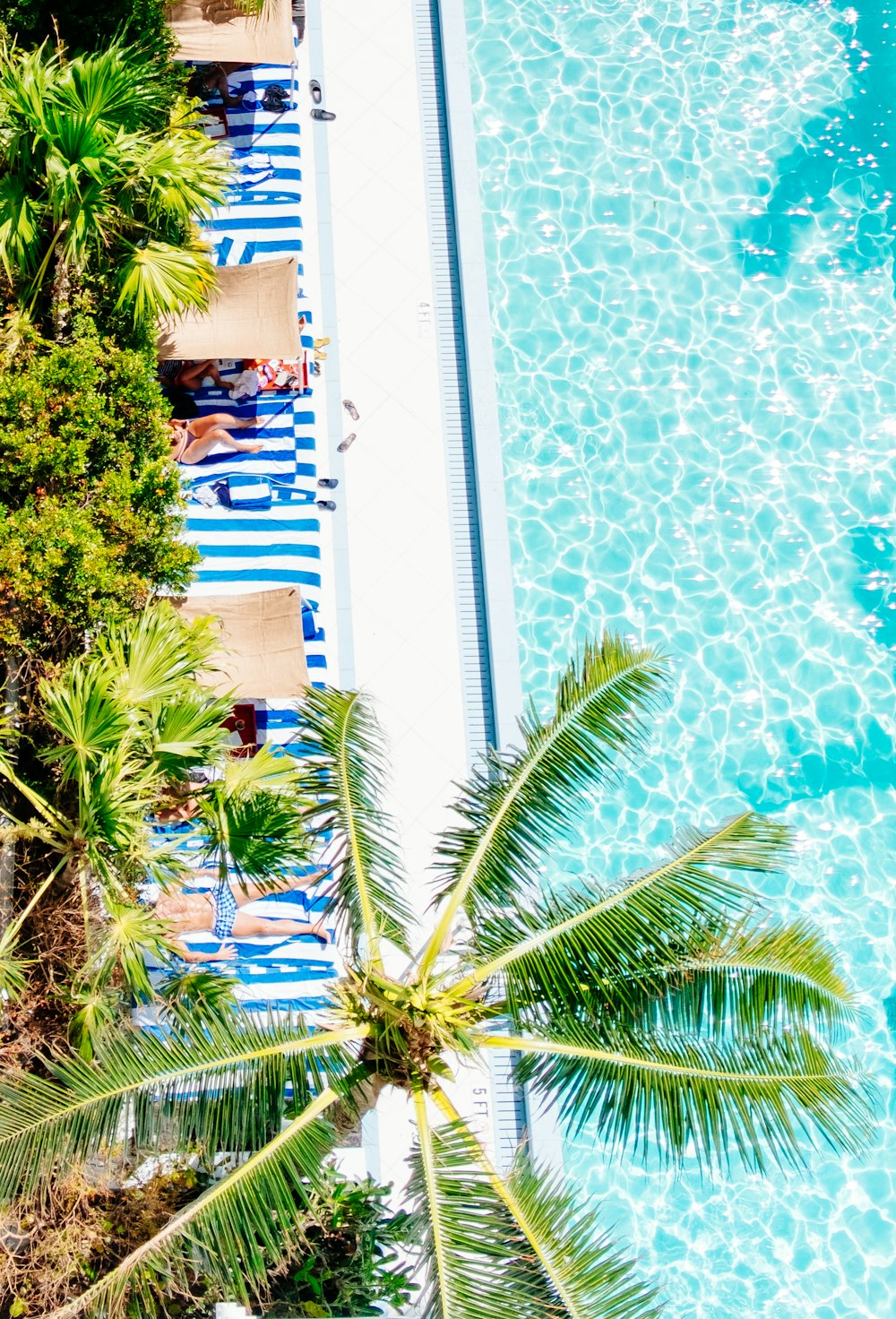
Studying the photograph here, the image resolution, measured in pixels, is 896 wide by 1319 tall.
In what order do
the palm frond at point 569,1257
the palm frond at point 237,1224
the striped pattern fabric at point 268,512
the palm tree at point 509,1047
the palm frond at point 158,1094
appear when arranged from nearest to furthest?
the palm frond at point 569,1257
the palm frond at point 237,1224
the palm tree at point 509,1047
the palm frond at point 158,1094
the striped pattern fabric at point 268,512

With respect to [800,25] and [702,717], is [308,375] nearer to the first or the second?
[702,717]

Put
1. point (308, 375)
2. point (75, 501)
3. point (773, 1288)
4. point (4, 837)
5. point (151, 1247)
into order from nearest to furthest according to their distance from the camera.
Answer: point (151, 1247)
point (4, 837)
point (75, 501)
point (773, 1288)
point (308, 375)

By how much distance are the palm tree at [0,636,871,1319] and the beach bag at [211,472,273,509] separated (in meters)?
4.40

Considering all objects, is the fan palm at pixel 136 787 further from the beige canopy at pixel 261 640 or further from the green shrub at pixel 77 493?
the beige canopy at pixel 261 640

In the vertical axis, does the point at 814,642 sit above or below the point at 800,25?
below

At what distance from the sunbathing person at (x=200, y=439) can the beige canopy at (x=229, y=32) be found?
333cm

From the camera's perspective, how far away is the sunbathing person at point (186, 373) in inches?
421

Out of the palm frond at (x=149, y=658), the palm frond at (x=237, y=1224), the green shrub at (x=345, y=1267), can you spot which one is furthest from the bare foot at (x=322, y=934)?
the palm frond at (x=237, y=1224)

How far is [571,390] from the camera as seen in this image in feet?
37.3

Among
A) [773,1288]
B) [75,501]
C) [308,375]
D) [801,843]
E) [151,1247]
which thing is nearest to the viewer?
[151,1247]

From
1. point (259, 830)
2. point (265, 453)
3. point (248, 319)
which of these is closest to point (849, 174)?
point (248, 319)

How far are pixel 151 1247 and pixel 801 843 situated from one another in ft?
22.2

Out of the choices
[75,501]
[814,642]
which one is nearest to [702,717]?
[814,642]

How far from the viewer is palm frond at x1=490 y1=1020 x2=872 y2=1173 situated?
5.60 m
